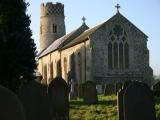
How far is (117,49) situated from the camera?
3997 centimetres

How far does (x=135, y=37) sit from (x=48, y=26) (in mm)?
24793

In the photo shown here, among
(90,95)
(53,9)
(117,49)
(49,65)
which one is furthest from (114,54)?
(53,9)

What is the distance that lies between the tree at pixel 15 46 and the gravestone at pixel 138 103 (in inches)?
456

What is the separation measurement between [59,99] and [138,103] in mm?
3984

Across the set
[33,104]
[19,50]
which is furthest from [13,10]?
[33,104]

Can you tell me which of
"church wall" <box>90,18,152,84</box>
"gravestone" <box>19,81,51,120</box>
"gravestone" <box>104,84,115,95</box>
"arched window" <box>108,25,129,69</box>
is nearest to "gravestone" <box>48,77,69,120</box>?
"gravestone" <box>19,81,51,120</box>

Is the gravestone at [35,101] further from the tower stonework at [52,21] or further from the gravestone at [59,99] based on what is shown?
the tower stonework at [52,21]

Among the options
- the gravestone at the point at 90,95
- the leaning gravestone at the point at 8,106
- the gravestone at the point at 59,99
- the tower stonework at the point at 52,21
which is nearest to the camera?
the leaning gravestone at the point at 8,106

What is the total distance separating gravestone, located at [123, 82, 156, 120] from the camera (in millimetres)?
8992

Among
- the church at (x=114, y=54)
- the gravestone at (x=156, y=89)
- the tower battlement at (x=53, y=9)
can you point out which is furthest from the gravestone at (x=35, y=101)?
the tower battlement at (x=53, y=9)

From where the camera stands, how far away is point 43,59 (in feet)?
203

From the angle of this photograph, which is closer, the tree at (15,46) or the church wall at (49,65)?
the tree at (15,46)

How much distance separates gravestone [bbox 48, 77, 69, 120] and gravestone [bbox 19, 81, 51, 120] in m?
2.38

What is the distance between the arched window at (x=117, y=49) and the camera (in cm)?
3978
